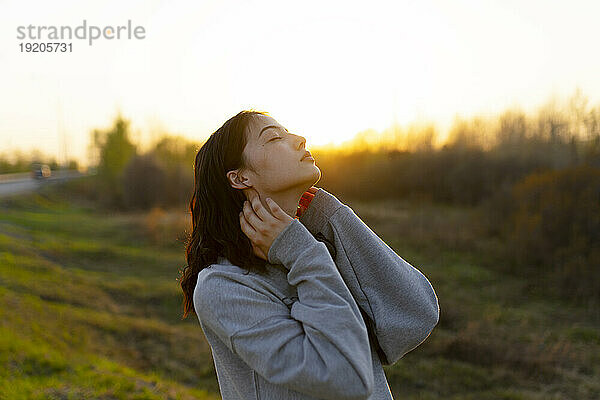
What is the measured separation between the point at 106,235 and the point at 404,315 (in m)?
19.2

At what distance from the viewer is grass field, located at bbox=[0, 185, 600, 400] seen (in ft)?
16.9

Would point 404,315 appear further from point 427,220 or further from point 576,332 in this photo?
point 427,220

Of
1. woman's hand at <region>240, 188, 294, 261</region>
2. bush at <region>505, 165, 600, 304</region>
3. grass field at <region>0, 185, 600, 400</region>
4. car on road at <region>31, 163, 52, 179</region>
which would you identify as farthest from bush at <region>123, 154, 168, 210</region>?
woman's hand at <region>240, 188, 294, 261</region>

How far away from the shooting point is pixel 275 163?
4.01 feet

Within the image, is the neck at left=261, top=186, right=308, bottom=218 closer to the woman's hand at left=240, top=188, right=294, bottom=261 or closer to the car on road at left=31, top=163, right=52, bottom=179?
the woman's hand at left=240, top=188, right=294, bottom=261

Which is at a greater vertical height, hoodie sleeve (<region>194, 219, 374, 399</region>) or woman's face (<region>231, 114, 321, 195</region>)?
woman's face (<region>231, 114, 321, 195</region>)

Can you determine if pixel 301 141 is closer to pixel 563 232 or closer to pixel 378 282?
pixel 378 282

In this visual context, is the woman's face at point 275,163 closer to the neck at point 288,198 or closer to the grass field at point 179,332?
the neck at point 288,198

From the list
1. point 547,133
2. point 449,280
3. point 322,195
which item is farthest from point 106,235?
point 322,195

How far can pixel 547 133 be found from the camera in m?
15.9

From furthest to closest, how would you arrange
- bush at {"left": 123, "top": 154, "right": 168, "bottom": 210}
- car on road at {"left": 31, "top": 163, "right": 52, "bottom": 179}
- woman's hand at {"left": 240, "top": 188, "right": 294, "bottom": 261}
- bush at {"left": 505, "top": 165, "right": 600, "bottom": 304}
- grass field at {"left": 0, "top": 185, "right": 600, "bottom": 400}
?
1. car on road at {"left": 31, "top": 163, "right": 52, "bottom": 179}
2. bush at {"left": 123, "top": 154, "right": 168, "bottom": 210}
3. bush at {"left": 505, "top": 165, "right": 600, "bottom": 304}
4. grass field at {"left": 0, "top": 185, "right": 600, "bottom": 400}
5. woman's hand at {"left": 240, "top": 188, "right": 294, "bottom": 261}

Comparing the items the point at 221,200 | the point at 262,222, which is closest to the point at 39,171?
the point at 221,200

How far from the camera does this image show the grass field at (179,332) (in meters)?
5.15

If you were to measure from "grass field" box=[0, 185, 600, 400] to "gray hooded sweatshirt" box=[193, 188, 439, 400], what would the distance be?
1550mm
